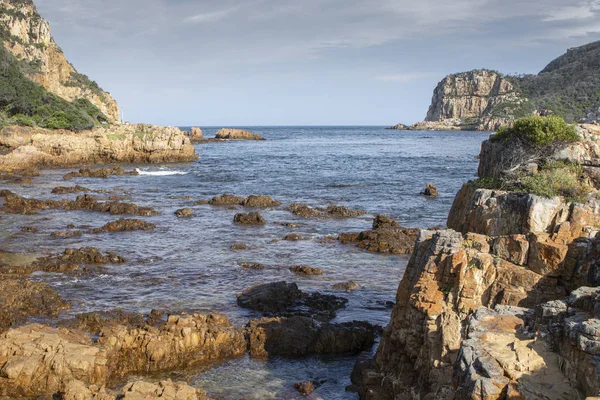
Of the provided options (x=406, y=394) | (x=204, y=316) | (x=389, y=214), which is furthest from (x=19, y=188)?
(x=406, y=394)

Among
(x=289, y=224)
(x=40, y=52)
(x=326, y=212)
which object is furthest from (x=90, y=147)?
(x=40, y=52)

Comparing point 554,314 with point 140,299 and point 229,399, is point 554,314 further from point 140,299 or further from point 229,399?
point 140,299

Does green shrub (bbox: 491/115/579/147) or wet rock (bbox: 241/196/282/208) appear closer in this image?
green shrub (bbox: 491/115/579/147)

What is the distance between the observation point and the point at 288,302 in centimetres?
1866

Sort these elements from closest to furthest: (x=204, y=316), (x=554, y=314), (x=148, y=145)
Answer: (x=554, y=314) < (x=204, y=316) < (x=148, y=145)

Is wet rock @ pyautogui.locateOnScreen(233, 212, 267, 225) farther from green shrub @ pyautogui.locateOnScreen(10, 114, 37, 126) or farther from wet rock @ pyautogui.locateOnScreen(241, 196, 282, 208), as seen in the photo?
green shrub @ pyautogui.locateOnScreen(10, 114, 37, 126)

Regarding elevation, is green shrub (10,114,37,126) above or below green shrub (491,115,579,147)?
above

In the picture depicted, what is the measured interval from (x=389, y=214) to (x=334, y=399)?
25.1m

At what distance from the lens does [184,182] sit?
5359 centimetres

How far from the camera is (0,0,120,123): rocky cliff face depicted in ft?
315

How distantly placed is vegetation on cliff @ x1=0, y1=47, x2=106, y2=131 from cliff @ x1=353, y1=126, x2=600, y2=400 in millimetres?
68337

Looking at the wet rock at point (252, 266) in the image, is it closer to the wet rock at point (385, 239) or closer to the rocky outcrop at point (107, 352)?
the wet rock at point (385, 239)

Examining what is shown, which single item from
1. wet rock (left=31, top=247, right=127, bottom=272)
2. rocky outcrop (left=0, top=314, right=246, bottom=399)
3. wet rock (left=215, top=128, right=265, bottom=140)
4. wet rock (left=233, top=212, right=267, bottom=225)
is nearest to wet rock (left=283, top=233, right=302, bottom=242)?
wet rock (left=233, top=212, right=267, bottom=225)

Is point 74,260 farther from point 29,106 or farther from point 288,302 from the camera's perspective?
point 29,106
